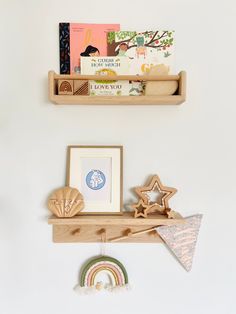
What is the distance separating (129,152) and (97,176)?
14 cm

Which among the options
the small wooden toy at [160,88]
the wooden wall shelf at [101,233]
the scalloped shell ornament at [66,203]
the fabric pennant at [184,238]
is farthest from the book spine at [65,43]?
the fabric pennant at [184,238]

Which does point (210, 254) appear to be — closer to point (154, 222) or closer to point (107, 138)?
point (154, 222)

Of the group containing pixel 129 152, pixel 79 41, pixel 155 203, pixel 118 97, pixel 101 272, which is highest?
pixel 79 41

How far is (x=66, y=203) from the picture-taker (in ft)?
3.34

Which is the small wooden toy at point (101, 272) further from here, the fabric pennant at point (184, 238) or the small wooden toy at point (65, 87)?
the small wooden toy at point (65, 87)

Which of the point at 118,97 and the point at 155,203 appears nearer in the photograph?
the point at 118,97

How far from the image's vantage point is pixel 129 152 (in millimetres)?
1121

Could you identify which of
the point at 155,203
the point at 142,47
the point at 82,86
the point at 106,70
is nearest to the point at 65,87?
the point at 82,86

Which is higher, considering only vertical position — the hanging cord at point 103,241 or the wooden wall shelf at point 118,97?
the wooden wall shelf at point 118,97

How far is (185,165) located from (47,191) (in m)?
0.50

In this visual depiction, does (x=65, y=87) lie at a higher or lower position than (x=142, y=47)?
lower

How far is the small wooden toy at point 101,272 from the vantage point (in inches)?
43.4

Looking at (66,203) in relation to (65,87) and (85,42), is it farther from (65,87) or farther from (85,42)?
(85,42)

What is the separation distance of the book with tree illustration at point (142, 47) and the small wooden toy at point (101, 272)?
670 millimetres
